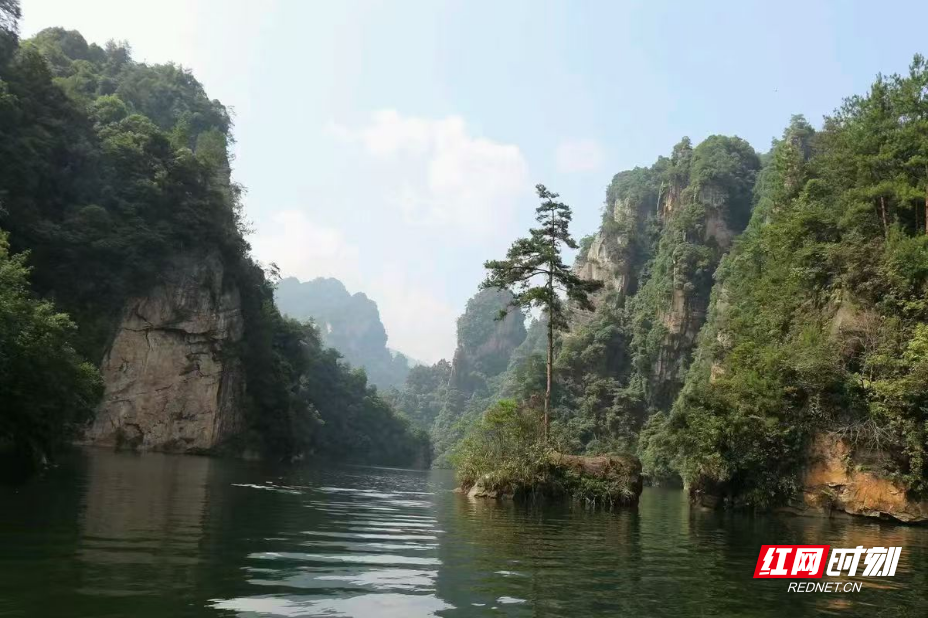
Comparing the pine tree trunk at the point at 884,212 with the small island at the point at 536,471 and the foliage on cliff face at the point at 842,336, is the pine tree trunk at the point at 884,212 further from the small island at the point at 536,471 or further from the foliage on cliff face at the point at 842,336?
the small island at the point at 536,471

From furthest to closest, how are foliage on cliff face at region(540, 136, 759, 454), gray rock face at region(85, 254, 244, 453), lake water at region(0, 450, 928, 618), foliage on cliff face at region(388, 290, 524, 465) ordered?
1. foliage on cliff face at region(388, 290, 524, 465)
2. foliage on cliff face at region(540, 136, 759, 454)
3. gray rock face at region(85, 254, 244, 453)
4. lake water at region(0, 450, 928, 618)

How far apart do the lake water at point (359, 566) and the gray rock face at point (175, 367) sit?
34782mm

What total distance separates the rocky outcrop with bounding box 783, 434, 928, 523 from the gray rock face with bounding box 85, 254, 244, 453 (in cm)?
4114

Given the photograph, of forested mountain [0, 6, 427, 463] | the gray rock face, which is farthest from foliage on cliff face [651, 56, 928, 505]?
the gray rock face

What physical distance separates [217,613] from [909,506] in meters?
22.5

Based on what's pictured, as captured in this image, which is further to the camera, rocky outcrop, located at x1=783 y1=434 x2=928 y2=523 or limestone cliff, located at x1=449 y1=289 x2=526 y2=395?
limestone cliff, located at x1=449 y1=289 x2=526 y2=395

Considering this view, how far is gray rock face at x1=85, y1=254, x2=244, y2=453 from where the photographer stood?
1785 inches

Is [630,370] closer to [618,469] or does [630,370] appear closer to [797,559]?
[618,469]

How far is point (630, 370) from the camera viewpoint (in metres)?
74.0

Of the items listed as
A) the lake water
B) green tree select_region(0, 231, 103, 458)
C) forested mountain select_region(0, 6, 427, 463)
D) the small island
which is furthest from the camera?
forested mountain select_region(0, 6, 427, 463)

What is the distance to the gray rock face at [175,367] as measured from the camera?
1785 inches

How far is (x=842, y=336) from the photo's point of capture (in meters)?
23.3

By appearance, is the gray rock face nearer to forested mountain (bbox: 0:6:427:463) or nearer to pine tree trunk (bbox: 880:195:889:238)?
forested mountain (bbox: 0:6:427:463)

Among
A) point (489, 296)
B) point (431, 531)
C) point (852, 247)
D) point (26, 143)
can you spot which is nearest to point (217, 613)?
point (431, 531)
